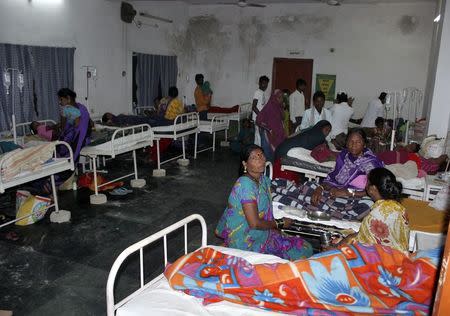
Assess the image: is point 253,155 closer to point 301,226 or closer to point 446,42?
point 301,226

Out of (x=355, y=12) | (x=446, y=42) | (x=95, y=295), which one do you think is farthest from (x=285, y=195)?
(x=355, y=12)

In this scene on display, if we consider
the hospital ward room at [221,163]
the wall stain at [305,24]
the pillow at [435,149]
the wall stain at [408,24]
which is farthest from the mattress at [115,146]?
the wall stain at [408,24]

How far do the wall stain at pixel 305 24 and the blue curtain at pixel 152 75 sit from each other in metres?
3.10

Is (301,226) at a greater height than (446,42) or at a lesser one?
lesser

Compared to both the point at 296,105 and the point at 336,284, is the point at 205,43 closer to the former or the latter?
the point at 296,105

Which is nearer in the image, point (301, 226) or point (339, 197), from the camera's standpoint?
point (301, 226)

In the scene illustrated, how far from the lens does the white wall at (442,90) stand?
20.7 ft

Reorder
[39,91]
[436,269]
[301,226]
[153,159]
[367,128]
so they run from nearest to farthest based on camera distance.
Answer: [436,269], [301,226], [39,91], [153,159], [367,128]

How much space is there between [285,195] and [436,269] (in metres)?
2.24

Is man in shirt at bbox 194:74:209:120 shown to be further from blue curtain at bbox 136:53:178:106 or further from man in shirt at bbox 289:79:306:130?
man in shirt at bbox 289:79:306:130

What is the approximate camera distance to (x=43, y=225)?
15.9ft

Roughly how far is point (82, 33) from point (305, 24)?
5833 mm

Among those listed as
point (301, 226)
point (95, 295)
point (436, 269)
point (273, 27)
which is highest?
point (273, 27)

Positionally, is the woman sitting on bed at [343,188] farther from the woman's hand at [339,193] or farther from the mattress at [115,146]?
the mattress at [115,146]
